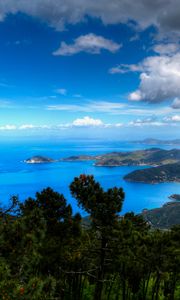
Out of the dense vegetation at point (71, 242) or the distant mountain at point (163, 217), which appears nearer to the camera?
the dense vegetation at point (71, 242)

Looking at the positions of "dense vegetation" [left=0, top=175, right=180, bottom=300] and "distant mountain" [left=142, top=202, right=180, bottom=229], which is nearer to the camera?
"dense vegetation" [left=0, top=175, right=180, bottom=300]

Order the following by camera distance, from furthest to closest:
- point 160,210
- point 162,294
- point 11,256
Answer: point 160,210
point 162,294
point 11,256

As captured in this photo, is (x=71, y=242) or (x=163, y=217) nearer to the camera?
(x=71, y=242)

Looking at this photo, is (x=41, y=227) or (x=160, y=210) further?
(x=160, y=210)

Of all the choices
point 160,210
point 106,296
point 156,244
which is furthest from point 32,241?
point 160,210

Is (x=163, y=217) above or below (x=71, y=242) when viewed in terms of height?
below

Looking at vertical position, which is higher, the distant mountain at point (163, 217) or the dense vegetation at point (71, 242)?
the dense vegetation at point (71, 242)

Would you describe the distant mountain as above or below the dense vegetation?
below

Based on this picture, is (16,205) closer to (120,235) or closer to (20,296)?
(20,296)
